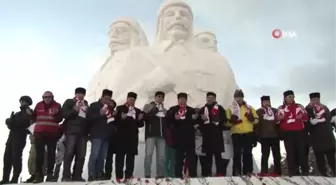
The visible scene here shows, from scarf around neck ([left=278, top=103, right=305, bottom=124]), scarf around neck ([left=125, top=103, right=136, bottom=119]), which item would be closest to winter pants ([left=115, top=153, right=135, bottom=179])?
scarf around neck ([left=125, top=103, right=136, bottom=119])

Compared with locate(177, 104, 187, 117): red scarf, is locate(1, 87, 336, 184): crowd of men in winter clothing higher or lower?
lower

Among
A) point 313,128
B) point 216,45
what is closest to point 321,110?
point 313,128

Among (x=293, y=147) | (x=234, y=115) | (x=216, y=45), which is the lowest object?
(x=293, y=147)

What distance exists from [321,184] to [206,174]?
8.03 ft

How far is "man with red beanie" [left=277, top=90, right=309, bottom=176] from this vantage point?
8945 mm

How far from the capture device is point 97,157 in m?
8.72

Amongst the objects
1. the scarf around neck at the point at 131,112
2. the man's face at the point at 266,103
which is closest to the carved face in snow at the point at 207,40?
the man's face at the point at 266,103

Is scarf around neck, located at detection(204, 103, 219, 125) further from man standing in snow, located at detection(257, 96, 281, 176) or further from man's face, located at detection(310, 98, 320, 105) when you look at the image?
man's face, located at detection(310, 98, 320, 105)

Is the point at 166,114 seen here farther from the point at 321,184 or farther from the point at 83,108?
the point at 321,184

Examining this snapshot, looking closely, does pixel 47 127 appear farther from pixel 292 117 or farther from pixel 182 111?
pixel 292 117

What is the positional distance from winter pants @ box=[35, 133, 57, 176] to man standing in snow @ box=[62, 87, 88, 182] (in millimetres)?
→ 324

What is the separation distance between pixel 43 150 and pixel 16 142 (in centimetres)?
66

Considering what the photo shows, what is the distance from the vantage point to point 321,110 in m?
9.40

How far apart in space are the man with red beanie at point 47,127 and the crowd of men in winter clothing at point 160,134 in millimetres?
20
